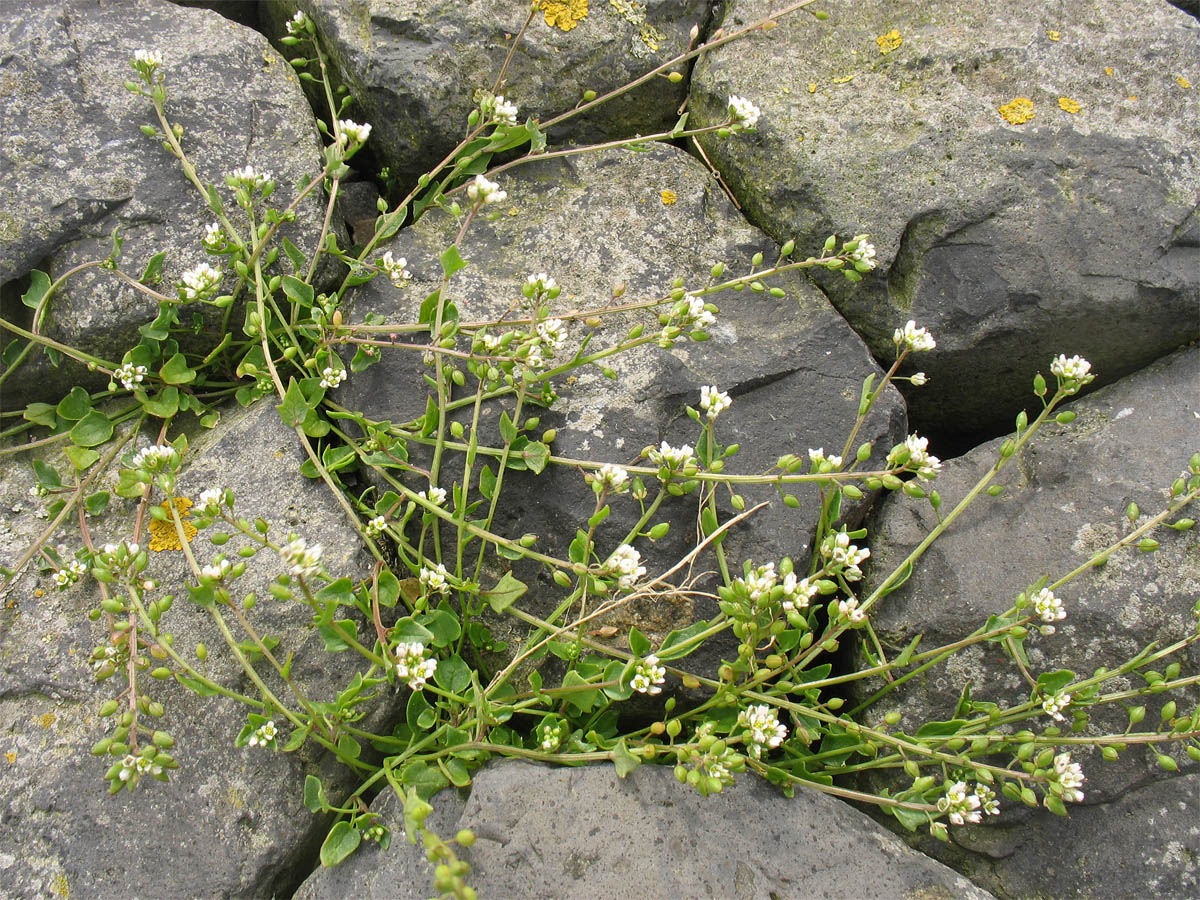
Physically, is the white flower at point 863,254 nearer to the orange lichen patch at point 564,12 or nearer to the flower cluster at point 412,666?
the orange lichen patch at point 564,12

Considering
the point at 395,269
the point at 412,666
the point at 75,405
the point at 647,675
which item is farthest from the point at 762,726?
the point at 75,405

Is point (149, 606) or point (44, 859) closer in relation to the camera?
point (44, 859)

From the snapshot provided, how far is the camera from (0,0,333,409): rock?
243cm

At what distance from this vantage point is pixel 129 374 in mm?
2379

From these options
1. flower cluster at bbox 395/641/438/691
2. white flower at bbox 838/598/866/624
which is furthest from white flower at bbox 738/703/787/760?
flower cluster at bbox 395/641/438/691

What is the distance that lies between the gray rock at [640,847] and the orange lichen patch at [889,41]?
225cm

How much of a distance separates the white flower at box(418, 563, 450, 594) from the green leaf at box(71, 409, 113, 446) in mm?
1037

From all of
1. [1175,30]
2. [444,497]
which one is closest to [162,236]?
[444,497]

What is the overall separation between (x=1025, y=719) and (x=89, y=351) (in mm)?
2707

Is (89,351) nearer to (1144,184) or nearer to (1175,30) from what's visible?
(1144,184)

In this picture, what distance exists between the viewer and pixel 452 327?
2199 millimetres

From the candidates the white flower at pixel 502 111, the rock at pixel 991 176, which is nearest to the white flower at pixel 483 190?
the white flower at pixel 502 111

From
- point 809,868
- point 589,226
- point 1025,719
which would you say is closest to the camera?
point 809,868

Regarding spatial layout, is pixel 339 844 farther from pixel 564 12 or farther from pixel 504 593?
pixel 564 12
